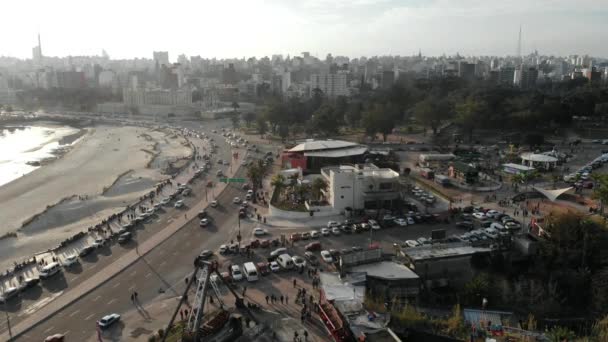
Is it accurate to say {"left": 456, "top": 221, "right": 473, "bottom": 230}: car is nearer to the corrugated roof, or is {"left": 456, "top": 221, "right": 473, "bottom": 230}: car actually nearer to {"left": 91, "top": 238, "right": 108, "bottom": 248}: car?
the corrugated roof

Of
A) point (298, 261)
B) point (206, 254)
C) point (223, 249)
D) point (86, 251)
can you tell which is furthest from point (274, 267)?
point (86, 251)

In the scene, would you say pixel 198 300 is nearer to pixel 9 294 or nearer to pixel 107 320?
pixel 107 320

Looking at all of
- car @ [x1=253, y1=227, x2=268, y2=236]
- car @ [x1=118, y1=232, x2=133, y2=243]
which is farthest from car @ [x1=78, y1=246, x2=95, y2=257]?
car @ [x1=253, y1=227, x2=268, y2=236]

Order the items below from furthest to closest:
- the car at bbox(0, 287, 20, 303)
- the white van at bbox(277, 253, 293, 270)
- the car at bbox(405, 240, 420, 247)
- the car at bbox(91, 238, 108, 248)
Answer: the car at bbox(91, 238, 108, 248) → the car at bbox(405, 240, 420, 247) → the white van at bbox(277, 253, 293, 270) → the car at bbox(0, 287, 20, 303)

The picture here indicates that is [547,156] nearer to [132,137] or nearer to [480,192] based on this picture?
[480,192]

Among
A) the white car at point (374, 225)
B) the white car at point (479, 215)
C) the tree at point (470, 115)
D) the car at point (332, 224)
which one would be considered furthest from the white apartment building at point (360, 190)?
the tree at point (470, 115)
